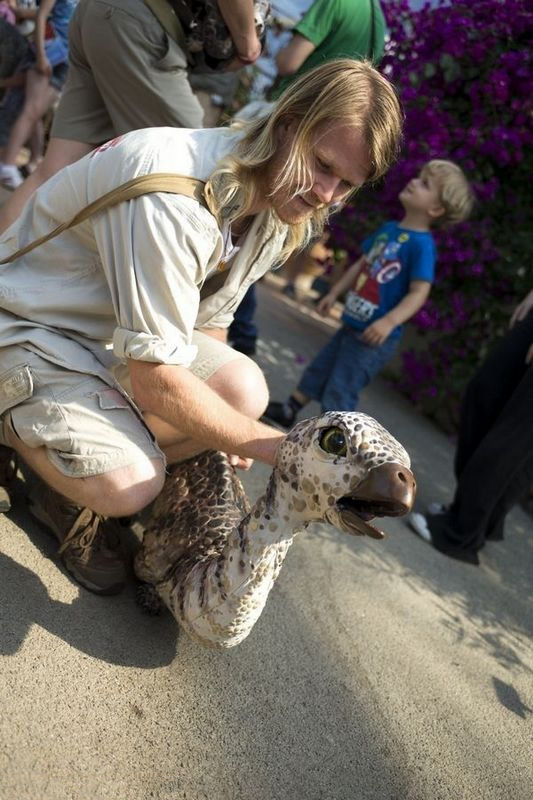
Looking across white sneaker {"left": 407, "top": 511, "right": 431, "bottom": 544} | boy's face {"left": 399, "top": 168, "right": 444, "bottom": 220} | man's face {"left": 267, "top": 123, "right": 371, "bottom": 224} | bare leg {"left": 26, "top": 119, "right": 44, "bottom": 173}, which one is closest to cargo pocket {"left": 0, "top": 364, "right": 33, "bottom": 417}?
man's face {"left": 267, "top": 123, "right": 371, "bottom": 224}

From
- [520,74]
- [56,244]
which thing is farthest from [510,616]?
[520,74]

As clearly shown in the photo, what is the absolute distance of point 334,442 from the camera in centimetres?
171

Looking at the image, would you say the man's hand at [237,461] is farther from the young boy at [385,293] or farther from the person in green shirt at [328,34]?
the person in green shirt at [328,34]

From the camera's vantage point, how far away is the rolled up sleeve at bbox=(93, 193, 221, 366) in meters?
1.82

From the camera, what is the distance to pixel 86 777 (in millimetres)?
1559

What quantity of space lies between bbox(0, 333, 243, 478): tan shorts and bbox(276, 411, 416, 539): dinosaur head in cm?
46

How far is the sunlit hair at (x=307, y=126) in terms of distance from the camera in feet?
6.23

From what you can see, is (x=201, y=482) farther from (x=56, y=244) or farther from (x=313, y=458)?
(x=56, y=244)

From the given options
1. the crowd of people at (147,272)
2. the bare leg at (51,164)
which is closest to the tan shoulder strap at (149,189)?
the crowd of people at (147,272)

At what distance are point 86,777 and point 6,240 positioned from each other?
1489 mm

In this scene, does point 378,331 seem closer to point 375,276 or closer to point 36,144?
point 375,276

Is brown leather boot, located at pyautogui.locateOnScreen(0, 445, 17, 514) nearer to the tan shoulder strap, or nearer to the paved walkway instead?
the paved walkway

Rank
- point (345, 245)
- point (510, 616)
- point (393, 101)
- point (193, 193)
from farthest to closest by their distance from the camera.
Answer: point (345, 245) < point (510, 616) < point (393, 101) < point (193, 193)

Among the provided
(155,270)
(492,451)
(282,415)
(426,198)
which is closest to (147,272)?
(155,270)
